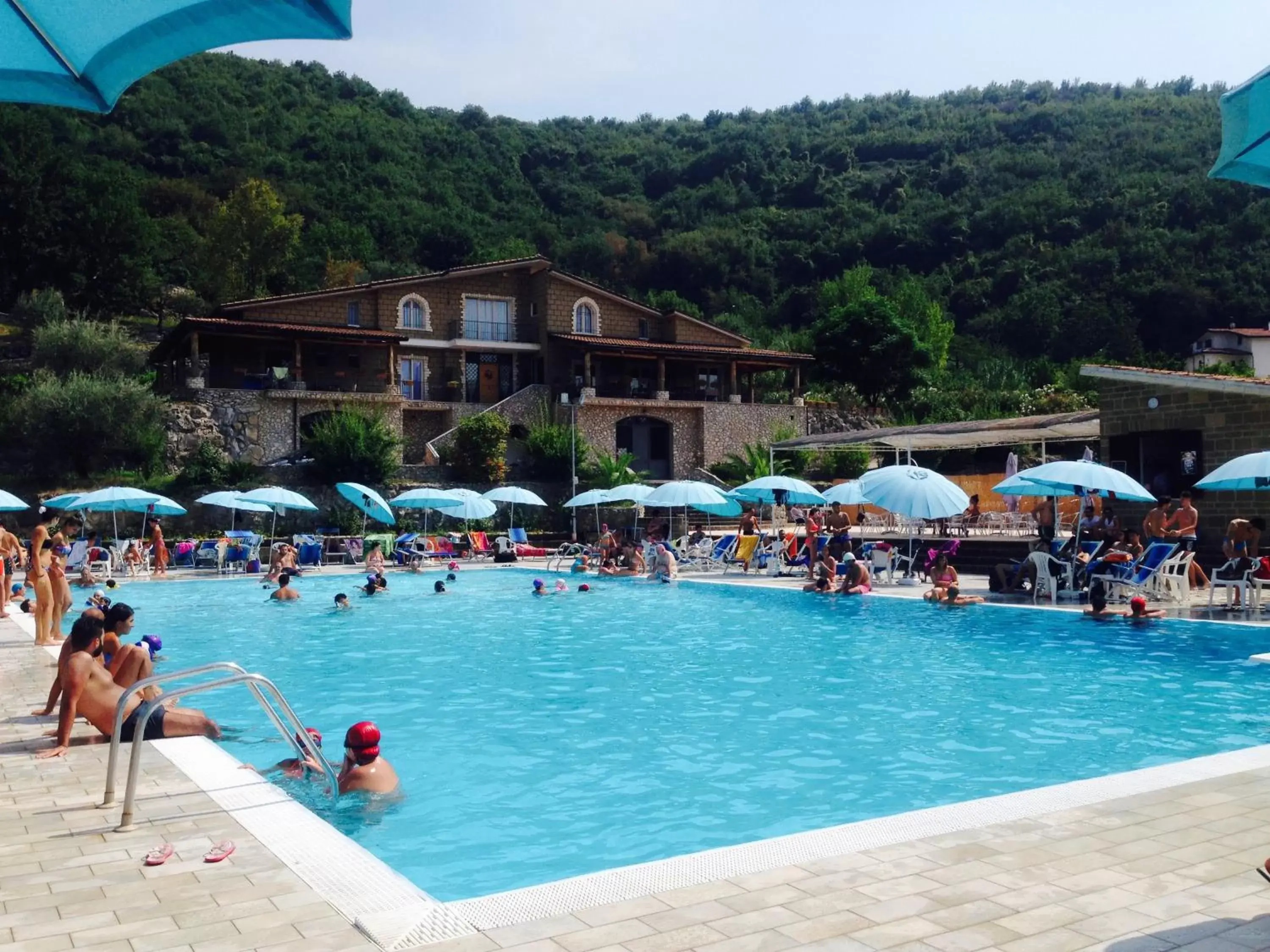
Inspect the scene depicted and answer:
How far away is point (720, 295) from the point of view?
71438mm

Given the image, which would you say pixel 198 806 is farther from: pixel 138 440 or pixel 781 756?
pixel 138 440

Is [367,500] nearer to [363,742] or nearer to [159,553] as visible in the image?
[159,553]

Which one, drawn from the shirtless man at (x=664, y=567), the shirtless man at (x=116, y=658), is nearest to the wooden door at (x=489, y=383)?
the shirtless man at (x=664, y=567)

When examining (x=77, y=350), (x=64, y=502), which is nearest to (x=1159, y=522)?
(x=64, y=502)

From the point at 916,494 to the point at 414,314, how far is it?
1020 inches

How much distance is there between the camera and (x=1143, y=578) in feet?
43.9

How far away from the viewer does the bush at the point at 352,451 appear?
29859 millimetres

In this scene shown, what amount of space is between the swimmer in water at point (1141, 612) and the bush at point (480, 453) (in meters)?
22.7

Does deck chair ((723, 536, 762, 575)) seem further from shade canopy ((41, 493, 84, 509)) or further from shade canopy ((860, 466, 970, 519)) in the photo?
shade canopy ((41, 493, 84, 509))

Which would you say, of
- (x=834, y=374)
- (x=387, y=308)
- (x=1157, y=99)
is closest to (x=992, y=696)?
(x=387, y=308)

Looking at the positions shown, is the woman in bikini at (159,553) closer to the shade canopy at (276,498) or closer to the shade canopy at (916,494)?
the shade canopy at (276,498)

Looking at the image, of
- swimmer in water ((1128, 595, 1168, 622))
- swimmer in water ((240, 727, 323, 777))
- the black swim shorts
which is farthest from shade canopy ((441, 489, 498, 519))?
swimmer in water ((240, 727, 323, 777))

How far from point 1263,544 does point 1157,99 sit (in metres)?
88.4

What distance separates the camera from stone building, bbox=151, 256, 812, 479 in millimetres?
33125
